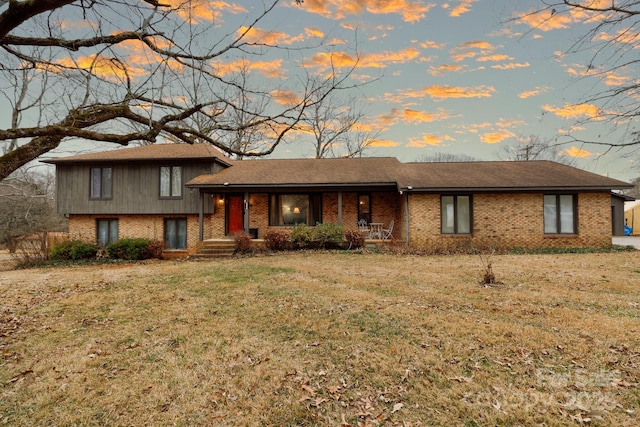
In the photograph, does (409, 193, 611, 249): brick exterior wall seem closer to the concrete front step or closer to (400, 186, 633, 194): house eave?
(400, 186, 633, 194): house eave

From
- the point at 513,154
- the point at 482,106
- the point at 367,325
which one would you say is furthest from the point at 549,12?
the point at 513,154

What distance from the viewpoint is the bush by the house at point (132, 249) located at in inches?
606

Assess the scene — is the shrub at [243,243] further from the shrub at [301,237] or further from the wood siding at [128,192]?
the wood siding at [128,192]

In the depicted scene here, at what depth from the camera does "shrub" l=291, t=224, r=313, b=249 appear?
49.5 feet

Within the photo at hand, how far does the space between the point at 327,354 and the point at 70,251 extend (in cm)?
1636

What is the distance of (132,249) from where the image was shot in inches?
606

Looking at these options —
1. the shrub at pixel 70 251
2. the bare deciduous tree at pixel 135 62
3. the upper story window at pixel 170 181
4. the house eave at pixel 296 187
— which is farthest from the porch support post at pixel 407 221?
the shrub at pixel 70 251

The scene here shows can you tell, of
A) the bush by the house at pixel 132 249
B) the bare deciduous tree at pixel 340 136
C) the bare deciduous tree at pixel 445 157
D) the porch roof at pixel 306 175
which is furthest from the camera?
the bare deciduous tree at pixel 445 157

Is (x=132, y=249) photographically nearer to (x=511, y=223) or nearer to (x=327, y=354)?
(x=327, y=354)

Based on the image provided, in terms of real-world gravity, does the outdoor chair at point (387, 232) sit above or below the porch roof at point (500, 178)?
below

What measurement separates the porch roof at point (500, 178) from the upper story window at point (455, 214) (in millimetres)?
817

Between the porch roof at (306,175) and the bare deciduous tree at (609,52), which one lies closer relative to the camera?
the bare deciduous tree at (609,52)

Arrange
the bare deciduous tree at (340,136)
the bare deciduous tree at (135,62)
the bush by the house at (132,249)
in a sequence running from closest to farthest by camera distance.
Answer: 1. the bare deciduous tree at (135,62)
2. the bush by the house at (132,249)
3. the bare deciduous tree at (340,136)

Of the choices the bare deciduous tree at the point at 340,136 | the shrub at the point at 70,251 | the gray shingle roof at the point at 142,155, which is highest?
the bare deciduous tree at the point at 340,136
